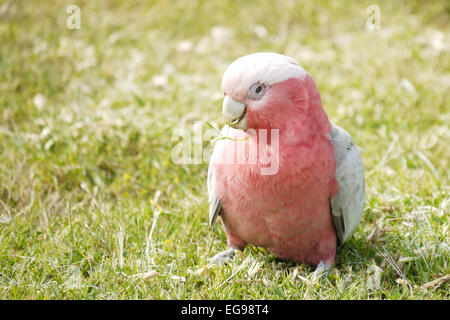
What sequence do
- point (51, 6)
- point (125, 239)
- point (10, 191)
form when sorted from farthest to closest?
point (51, 6) < point (10, 191) < point (125, 239)

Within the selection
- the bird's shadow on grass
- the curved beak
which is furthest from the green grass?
the curved beak

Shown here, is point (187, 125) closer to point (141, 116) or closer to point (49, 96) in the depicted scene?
point (141, 116)

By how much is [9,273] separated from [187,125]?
1.80 m

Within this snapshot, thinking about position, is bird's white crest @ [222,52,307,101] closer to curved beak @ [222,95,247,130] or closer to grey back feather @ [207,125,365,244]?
curved beak @ [222,95,247,130]

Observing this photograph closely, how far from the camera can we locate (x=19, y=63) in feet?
15.2

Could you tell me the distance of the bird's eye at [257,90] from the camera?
2.01 meters

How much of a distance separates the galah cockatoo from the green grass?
20cm

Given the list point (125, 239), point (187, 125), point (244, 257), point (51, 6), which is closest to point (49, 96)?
point (187, 125)

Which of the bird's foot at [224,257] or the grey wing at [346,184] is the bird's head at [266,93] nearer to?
the grey wing at [346,184]

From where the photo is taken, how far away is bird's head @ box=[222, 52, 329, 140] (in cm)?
201

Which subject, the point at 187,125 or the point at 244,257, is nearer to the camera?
the point at 244,257

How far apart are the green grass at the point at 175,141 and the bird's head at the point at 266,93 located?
2.46ft

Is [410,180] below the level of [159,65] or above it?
below

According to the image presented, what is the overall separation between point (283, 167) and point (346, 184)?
0.37m
